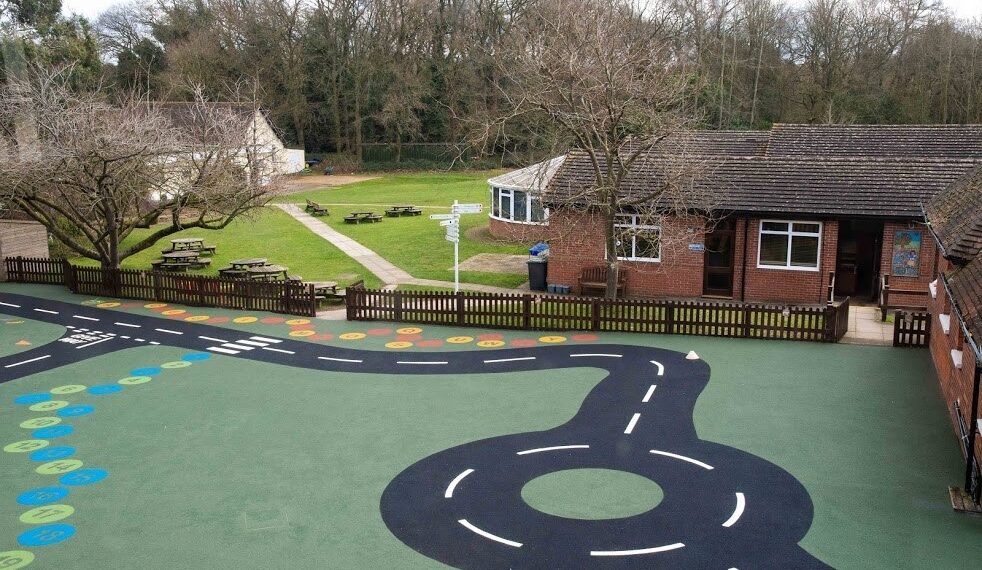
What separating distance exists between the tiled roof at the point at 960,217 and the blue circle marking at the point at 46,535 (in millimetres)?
13510

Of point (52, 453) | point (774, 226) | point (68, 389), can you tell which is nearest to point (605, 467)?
point (52, 453)

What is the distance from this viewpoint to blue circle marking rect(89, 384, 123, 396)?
50.9 feet

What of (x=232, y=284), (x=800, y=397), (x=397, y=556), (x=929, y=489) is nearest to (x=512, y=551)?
(x=397, y=556)

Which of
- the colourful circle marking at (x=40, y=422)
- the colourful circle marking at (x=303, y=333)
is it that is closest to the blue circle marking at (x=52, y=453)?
the colourful circle marking at (x=40, y=422)

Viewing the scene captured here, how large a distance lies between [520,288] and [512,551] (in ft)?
52.1

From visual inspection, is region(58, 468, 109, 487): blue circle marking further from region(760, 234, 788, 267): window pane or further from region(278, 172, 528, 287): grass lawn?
region(760, 234, 788, 267): window pane

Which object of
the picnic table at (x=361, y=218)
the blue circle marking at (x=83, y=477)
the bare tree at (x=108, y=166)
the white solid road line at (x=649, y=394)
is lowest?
the blue circle marking at (x=83, y=477)

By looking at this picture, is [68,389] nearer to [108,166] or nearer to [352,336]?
[352,336]

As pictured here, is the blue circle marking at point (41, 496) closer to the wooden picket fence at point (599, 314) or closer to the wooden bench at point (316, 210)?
the wooden picket fence at point (599, 314)

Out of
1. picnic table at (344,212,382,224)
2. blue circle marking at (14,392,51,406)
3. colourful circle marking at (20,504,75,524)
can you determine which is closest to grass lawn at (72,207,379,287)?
picnic table at (344,212,382,224)

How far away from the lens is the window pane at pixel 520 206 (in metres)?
32.5

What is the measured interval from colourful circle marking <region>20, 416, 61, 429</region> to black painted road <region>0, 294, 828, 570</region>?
3290 millimetres

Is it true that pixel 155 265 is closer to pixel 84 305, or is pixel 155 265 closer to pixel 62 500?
pixel 84 305

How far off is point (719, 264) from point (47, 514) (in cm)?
1840
